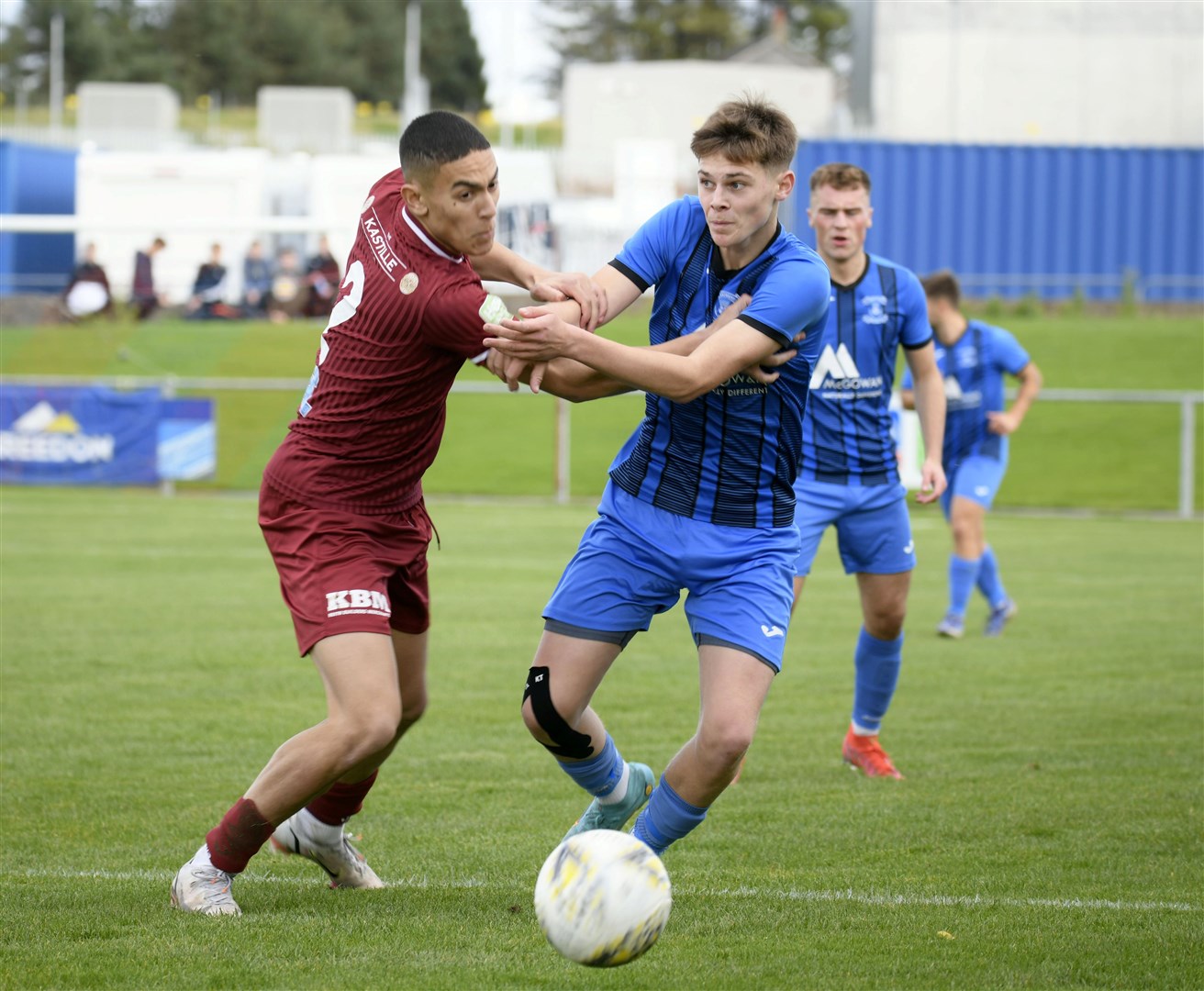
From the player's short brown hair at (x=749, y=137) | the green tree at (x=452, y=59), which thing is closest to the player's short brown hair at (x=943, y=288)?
the player's short brown hair at (x=749, y=137)

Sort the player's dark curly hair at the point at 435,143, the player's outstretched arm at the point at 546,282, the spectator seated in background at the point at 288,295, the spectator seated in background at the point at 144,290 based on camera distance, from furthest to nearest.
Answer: the spectator seated in background at the point at 288,295, the spectator seated in background at the point at 144,290, the player's outstretched arm at the point at 546,282, the player's dark curly hair at the point at 435,143

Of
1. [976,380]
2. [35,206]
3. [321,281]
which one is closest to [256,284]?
[321,281]

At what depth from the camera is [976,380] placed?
11453 millimetres

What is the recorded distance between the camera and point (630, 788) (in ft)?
17.4

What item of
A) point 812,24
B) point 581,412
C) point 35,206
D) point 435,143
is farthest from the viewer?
point 812,24

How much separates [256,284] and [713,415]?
26909mm

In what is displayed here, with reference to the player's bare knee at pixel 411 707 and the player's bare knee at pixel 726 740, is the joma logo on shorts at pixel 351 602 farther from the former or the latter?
the player's bare knee at pixel 726 740

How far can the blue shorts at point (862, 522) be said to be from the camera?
704 cm

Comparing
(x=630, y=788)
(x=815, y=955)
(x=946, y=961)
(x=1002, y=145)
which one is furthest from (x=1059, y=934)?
(x=1002, y=145)

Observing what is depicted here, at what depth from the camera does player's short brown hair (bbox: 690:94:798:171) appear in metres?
4.74

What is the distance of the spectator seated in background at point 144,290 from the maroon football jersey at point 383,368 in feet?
81.9

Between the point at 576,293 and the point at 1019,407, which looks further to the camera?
the point at 1019,407

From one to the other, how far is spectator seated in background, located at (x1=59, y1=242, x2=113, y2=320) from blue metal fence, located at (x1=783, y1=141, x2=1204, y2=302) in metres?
13.9

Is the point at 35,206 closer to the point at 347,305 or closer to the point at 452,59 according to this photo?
the point at 347,305
